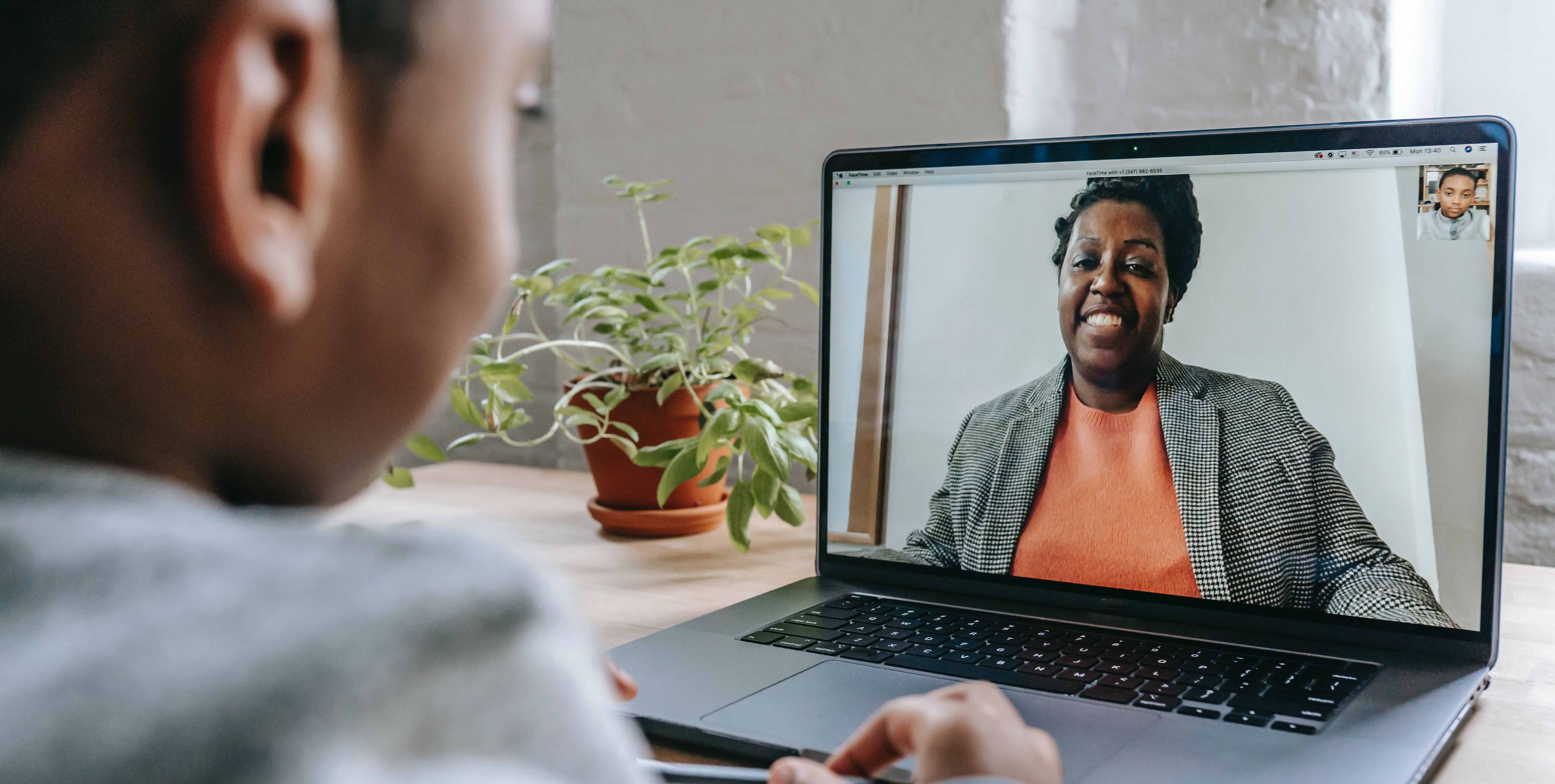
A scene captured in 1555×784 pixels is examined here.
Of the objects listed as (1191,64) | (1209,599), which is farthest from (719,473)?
(1191,64)

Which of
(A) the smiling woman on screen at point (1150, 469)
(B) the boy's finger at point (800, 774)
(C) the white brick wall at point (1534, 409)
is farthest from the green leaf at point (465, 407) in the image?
(C) the white brick wall at point (1534, 409)

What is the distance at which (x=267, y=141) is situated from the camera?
182 mm

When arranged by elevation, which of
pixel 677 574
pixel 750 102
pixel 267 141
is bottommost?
pixel 677 574

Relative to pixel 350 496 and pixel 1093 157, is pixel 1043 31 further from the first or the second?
pixel 350 496

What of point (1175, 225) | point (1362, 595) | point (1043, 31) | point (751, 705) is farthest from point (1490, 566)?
point (1043, 31)

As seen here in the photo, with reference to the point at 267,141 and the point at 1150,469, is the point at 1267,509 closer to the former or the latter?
the point at 1150,469

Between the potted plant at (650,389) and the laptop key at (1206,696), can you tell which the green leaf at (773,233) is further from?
the laptop key at (1206,696)

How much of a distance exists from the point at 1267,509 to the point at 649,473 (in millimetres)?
506

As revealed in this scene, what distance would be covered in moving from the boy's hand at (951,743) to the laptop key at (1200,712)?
142 mm

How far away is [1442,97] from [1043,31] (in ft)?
1.45

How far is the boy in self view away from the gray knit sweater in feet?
1.88

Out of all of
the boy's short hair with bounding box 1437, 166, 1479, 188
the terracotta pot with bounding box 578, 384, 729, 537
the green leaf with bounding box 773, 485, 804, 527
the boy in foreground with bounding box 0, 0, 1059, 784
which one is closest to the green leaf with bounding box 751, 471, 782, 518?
the green leaf with bounding box 773, 485, 804, 527

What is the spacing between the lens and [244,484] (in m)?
0.20

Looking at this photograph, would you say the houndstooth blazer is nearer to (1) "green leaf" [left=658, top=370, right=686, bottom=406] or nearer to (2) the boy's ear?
(1) "green leaf" [left=658, top=370, right=686, bottom=406]
